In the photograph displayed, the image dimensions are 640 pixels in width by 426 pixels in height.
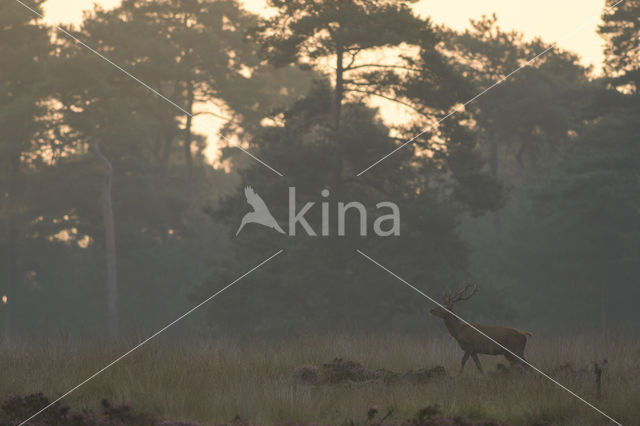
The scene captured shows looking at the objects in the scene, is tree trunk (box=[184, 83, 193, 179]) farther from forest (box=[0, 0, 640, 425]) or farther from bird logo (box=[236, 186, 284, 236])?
bird logo (box=[236, 186, 284, 236])

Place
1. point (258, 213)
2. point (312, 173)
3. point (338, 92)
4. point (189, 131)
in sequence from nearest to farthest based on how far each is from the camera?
point (312, 173)
point (338, 92)
point (258, 213)
point (189, 131)

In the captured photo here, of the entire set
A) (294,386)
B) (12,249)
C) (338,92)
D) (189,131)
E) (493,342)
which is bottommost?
(294,386)

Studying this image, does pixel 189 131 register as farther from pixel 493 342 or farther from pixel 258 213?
pixel 493 342

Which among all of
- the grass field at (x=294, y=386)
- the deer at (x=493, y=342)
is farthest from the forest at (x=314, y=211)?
the deer at (x=493, y=342)

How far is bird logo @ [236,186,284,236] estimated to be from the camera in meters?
26.9

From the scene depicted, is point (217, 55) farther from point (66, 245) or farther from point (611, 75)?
point (611, 75)

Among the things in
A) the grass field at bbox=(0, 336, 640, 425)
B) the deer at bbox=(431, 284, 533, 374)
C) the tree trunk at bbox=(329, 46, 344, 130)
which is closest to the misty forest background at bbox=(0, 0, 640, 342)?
the tree trunk at bbox=(329, 46, 344, 130)

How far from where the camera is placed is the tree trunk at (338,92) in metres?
26.3

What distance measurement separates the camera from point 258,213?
90.6 feet

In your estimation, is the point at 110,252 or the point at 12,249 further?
the point at 12,249

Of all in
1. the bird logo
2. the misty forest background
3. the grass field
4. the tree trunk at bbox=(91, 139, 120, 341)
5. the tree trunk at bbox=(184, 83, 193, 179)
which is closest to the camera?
the grass field

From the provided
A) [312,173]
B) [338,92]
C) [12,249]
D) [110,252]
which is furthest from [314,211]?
[12,249]

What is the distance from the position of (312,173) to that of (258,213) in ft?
9.68

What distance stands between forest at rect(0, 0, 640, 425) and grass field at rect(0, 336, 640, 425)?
47 mm
